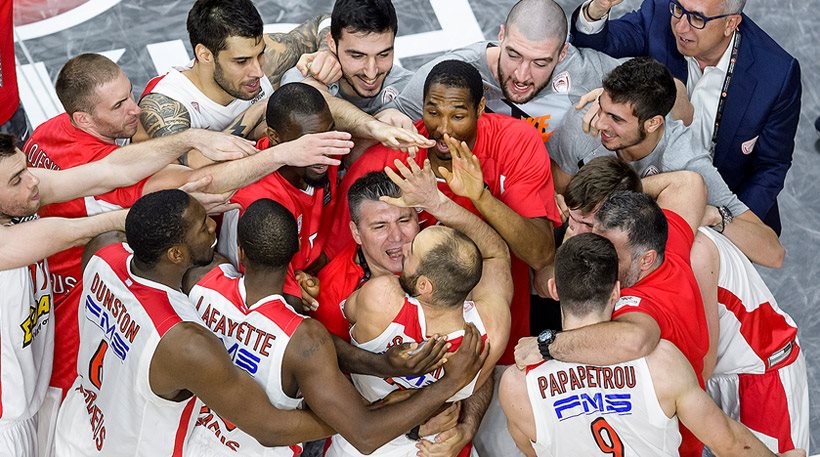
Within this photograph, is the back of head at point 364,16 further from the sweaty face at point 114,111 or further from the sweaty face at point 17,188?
the sweaty face at point 17,188

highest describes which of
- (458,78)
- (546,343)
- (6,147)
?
(458,78)

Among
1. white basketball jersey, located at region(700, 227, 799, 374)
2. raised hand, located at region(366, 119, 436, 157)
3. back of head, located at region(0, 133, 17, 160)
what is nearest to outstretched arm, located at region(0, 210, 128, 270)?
back of head, located at region(0, 133, 17, 160)

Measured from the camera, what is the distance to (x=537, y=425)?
4551 mm

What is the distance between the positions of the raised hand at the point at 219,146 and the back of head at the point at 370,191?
1.80 feet

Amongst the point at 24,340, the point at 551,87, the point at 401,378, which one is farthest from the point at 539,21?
the point at 24,340

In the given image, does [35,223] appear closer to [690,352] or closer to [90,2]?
[690,352]

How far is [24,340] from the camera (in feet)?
16.2

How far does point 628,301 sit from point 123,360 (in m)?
2.23

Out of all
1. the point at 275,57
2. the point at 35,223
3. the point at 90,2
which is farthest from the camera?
the point at 90,2

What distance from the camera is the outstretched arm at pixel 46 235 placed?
482cm

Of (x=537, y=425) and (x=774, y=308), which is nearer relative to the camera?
(x=537, y=425)

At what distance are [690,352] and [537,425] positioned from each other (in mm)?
776

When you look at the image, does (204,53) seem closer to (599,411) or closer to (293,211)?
(293,211)

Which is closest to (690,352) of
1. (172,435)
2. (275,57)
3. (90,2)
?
(172,435)
